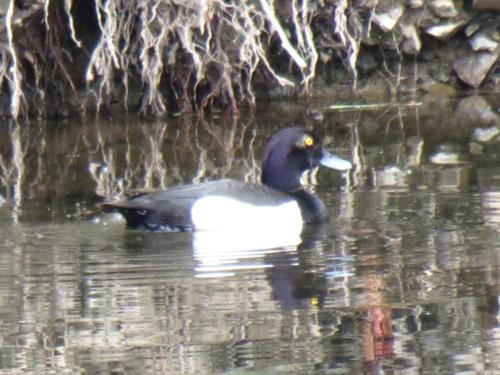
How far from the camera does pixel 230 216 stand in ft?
25.9

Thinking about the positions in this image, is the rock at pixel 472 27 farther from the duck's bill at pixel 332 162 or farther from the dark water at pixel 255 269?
the duck's bill at pixel 332 162

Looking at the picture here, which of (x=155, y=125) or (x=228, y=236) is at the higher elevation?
(x=155, y=125)

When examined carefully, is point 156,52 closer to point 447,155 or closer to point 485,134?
point 485,134

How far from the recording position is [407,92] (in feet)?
42.8

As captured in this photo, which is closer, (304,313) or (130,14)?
(304,313)

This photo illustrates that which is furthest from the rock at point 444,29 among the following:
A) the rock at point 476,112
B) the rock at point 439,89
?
the rock at point 476,112

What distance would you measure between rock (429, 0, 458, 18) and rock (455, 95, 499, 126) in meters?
0.75

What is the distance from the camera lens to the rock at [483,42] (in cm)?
1282

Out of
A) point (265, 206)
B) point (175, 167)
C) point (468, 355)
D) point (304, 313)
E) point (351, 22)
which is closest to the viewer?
point (468, 355)

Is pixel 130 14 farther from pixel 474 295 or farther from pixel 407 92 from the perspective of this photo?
pixel 474 295

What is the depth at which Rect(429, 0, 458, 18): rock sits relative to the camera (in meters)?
12.6

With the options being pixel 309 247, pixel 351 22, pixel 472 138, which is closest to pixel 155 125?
pixel 351 22

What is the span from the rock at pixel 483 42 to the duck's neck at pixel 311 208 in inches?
193

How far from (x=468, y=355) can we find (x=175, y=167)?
16.4 ft
